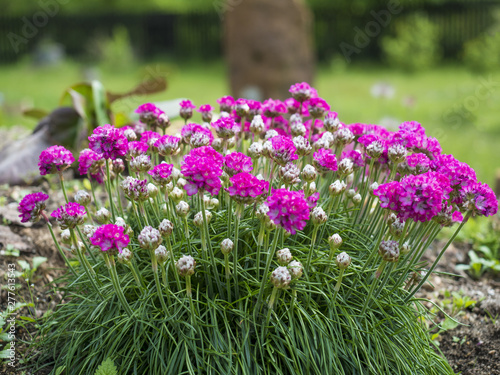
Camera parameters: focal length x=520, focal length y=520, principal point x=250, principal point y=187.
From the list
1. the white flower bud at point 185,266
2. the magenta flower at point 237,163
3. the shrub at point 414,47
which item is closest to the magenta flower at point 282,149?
the magenta flower at point 237,163

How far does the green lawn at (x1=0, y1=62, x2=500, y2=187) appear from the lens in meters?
7.44

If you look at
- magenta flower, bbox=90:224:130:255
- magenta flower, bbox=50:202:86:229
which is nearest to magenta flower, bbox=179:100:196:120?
magenta flower, bbox=50:202:86:229

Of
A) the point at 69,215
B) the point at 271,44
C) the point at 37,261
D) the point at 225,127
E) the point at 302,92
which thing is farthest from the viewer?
the point at 271,44

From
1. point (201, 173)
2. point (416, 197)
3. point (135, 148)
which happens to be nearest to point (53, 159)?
point (135, 148)

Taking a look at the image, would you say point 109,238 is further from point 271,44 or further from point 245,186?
point 271,44

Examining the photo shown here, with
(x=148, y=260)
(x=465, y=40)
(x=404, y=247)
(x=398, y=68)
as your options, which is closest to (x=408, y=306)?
(x=404, y=247)

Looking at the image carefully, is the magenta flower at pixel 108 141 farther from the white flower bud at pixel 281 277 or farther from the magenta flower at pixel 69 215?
the white flower bud at pixel 281 277

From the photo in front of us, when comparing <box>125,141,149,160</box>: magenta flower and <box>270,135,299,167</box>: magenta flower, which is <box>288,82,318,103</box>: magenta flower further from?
<box>125,141,149,160</box>: magenta flower

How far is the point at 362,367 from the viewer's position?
198cm

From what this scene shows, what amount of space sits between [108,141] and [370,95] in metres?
8.61

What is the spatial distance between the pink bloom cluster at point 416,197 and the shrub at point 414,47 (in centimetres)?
1127

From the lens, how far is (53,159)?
1918 mm

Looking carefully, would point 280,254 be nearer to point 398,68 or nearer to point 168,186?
point 168,186

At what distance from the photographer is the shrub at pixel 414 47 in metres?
12.2
